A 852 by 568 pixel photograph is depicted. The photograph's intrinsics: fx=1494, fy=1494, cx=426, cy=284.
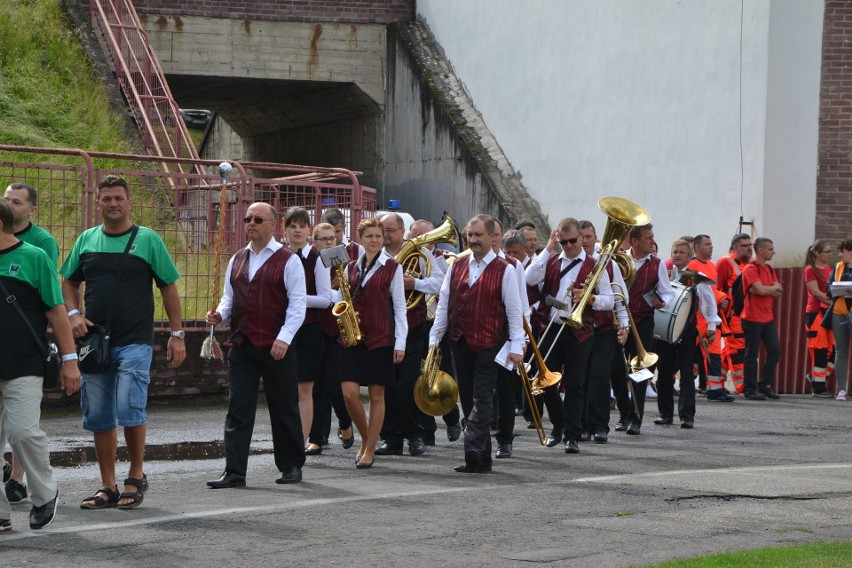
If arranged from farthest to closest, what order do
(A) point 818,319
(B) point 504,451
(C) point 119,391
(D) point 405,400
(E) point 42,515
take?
1. (A) point 818,319
2. (D) point 405,400
3. (B) point 504,451
4. (C) point 119,391
5. (E) point 42,515

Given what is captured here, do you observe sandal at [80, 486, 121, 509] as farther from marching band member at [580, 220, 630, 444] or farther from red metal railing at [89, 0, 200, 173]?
red metal railing at [89, 0, 200, 173]

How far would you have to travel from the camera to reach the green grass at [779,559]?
670cm

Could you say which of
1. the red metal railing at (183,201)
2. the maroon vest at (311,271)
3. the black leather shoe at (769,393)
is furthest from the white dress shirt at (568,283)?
the black leather shoe at (769,393)

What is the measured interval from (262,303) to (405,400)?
2.35 metres

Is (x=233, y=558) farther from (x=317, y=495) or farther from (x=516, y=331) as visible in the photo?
(x=516, y=331)

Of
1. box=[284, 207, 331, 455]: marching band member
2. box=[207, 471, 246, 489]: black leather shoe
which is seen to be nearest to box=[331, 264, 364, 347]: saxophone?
box=[284, 207, 331, 455]: marching band member

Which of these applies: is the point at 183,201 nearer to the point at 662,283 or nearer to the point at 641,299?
the point at 641,299

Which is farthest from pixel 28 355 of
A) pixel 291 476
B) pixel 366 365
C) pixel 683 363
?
pixel 683 363

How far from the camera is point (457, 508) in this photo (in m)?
8.52

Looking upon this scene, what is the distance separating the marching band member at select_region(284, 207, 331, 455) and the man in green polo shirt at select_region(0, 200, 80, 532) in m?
2.98

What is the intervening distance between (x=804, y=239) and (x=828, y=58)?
244cm

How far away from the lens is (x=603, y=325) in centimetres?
1222

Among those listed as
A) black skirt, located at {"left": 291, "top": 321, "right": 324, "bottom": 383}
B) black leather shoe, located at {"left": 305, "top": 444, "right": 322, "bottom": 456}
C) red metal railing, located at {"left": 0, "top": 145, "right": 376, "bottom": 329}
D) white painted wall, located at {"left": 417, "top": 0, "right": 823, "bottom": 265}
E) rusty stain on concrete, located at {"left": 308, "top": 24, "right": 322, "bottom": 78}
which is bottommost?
black leather shoe, located at {"left": 305, "top": 444, "right": 322, "bottom": 456}

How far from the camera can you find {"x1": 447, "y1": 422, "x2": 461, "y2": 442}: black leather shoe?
40.4ft
